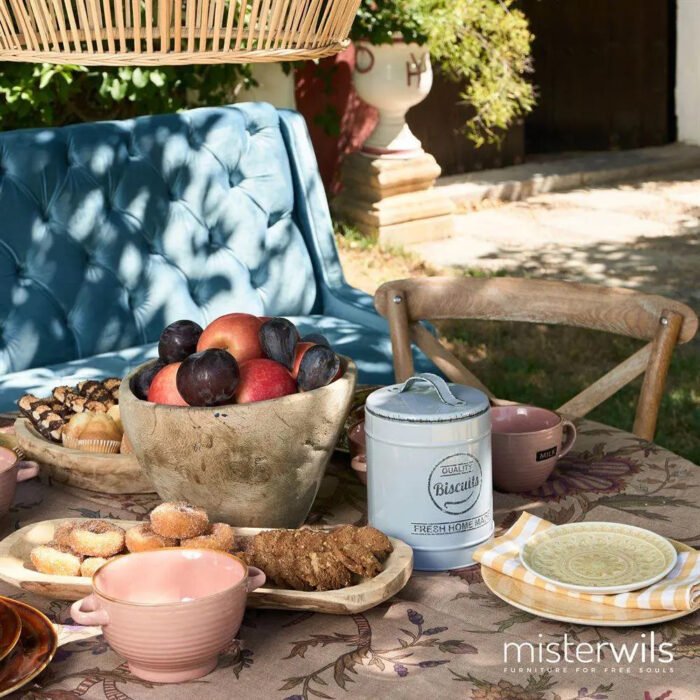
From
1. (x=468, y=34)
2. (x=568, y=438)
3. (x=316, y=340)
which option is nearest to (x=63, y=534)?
(x=316, y=340)

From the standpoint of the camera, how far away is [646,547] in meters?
1.30

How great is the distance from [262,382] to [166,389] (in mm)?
114

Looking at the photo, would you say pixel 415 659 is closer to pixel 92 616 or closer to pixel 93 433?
pixel 92 616

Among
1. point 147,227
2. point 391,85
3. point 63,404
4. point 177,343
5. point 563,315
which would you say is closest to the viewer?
point 177,343

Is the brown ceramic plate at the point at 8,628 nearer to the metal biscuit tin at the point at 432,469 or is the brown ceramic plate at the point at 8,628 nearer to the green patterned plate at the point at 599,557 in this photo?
the metal biscuit tin at the point at 432,469

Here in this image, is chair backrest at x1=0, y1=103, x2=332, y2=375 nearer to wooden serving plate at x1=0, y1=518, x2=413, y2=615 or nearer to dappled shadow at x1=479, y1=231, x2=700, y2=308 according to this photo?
wooden serving plate at x1=0, y1=518, x2=413, y2=615

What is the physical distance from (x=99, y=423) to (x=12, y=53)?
1.93 ft

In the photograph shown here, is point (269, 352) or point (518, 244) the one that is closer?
point (269, 352)

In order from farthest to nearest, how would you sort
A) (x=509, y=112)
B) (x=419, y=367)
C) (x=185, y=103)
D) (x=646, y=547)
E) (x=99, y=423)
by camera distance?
(x=509, y=112)
(x=185, y=103)
(x=419, y=367)
(x=99, y=423)
(x=646, y=547)

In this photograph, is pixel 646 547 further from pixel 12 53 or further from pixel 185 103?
pixel 185 103

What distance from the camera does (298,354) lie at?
141 centimetres

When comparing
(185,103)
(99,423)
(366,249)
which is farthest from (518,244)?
(99,423)

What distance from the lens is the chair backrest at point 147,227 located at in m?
2.89

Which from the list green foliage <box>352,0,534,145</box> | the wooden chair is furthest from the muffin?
green foliage <box>352,0,534,145</box>
